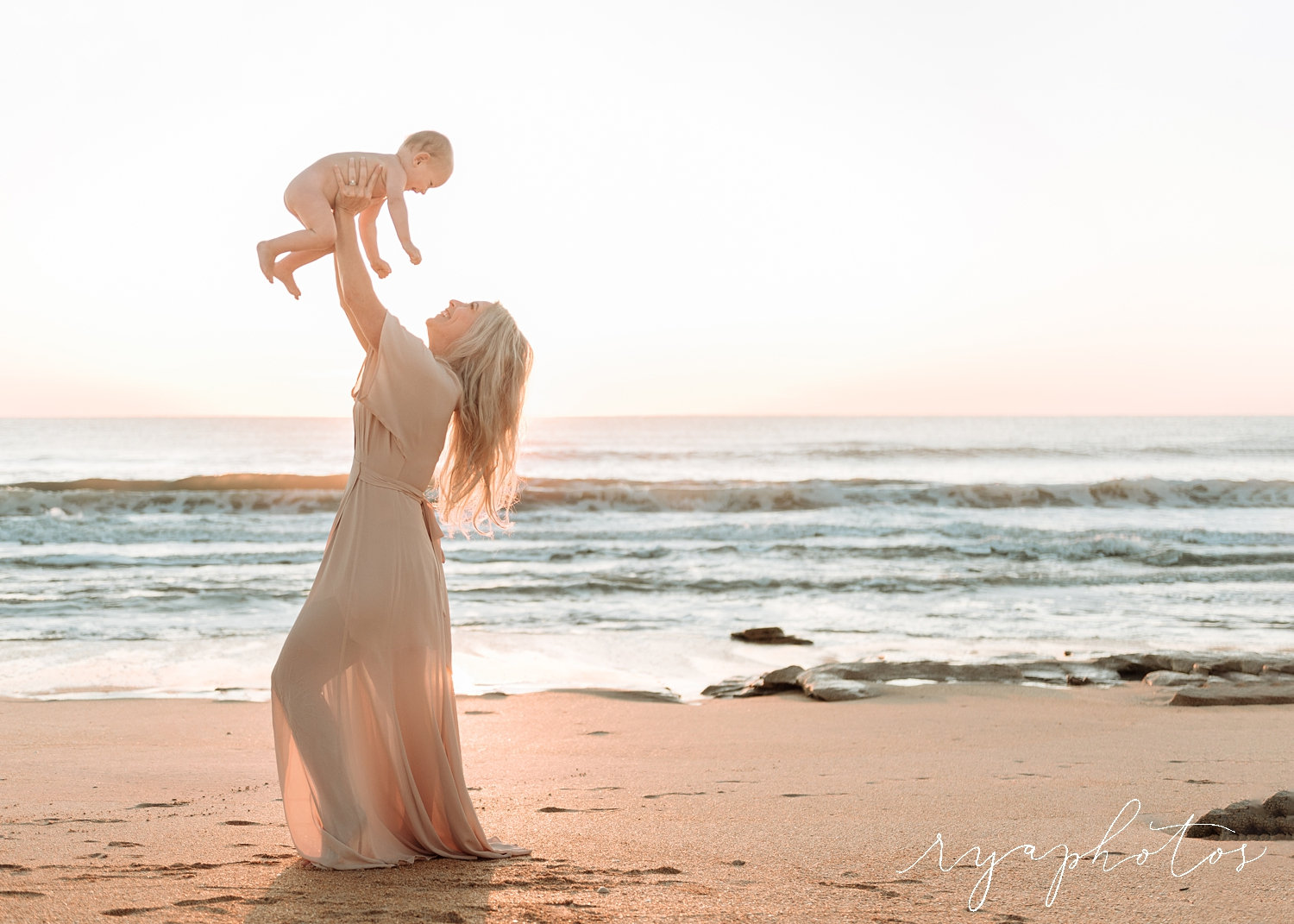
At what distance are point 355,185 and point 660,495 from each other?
21478 millimetres

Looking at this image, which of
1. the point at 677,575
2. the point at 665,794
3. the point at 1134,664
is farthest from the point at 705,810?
the point at 677,575

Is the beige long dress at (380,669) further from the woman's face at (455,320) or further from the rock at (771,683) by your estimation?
the rock at (771,683)

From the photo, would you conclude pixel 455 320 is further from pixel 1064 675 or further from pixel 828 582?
pixel 828 582

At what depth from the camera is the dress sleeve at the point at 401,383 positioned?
298cm

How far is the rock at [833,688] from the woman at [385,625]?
3.99 meters

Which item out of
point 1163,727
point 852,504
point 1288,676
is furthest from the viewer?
point 852,504

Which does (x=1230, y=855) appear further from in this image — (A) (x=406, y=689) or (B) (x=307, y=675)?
(B) (x=307, y=675)

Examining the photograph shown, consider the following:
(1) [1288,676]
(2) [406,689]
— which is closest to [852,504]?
(1) [1288,676]

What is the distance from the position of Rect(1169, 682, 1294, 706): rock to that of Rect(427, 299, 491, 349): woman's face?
5.49 m

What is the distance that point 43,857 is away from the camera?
10.5 feet

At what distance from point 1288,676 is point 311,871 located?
6699 millimetres

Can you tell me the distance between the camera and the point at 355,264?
2.95m
